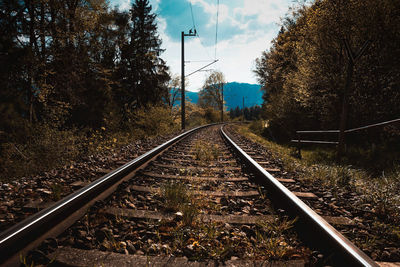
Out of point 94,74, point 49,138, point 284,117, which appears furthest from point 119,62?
point 284,117

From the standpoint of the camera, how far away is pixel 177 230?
5.41ft

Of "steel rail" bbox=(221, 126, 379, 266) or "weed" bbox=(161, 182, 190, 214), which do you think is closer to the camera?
"steel rail" bbox=(221, 126, 379, 266)

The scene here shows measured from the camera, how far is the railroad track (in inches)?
51.1

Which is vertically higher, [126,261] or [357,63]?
[357,63]

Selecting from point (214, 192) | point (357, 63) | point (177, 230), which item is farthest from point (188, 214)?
point (357, 63)

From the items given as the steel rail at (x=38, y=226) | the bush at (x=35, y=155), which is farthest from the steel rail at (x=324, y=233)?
the bush at (x=35, y=155)

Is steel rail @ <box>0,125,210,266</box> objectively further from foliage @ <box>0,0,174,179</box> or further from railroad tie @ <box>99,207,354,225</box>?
foliage @ <box>0,0,174,179</box>

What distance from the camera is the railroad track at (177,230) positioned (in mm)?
1297

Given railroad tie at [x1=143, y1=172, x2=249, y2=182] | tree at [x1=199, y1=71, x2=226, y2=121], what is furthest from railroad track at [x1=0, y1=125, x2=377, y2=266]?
tree at [x1=199, y1=71, x2=226, y2=121]

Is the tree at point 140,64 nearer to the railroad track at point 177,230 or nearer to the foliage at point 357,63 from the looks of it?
the foliage at point 357,63

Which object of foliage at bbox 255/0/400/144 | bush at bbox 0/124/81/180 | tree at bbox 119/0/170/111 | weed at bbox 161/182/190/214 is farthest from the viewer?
tree at bbox 119/0/170/111

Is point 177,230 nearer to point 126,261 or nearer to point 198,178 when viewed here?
point 126,261

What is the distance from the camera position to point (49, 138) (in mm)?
5820

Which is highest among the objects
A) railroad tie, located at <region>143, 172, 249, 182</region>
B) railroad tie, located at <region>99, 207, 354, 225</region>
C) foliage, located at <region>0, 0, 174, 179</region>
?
foliage, located at <region>0, 0, 174, 179</region>
